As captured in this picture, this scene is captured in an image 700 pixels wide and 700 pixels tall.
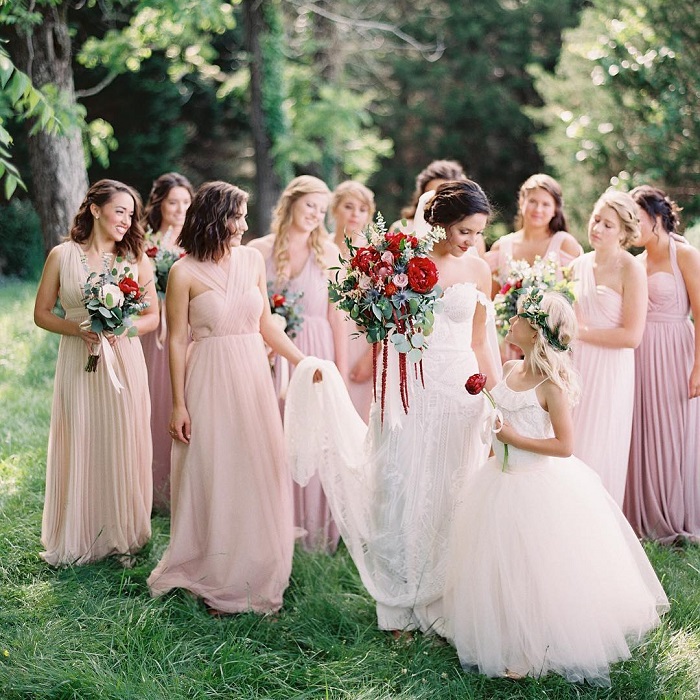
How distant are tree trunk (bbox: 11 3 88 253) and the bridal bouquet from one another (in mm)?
3564

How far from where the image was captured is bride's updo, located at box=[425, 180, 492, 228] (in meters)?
4.29

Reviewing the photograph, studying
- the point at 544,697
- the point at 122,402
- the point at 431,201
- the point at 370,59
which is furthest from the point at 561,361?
the point at 370,59

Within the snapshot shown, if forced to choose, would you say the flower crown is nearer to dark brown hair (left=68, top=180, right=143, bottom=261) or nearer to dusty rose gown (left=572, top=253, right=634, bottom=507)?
dusty rose gown (left=572, top=253, right=634, bottom=507)

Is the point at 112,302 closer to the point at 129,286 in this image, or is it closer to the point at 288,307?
the point at 129,286

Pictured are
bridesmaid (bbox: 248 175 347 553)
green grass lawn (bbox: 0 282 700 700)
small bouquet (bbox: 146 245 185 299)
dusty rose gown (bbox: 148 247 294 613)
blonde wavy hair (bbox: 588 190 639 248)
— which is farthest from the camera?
small bouquet (bbox: 146 245 185 299)

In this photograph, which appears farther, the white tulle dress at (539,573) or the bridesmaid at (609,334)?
the bridesmaid at (609,334)

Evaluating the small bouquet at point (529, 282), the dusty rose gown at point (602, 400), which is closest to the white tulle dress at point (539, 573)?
the small bouquet at point (529, 282)

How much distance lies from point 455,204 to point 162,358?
3106mm

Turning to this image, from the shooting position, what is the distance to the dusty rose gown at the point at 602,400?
5754 mm

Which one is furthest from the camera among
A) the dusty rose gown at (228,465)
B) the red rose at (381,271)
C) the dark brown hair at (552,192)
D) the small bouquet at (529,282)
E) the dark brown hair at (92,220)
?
the dark brown hair at (552,192)

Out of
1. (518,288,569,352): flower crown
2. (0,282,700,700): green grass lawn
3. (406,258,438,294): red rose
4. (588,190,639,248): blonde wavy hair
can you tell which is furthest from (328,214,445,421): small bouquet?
(588,190,639,248): blonde wavy hair

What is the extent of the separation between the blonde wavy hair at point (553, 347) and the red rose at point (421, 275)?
1.93 ft

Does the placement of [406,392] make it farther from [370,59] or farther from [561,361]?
[370,59]

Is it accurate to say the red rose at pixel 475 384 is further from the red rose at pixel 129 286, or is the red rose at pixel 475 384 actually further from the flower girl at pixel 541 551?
the red rose at pixel 129 286
